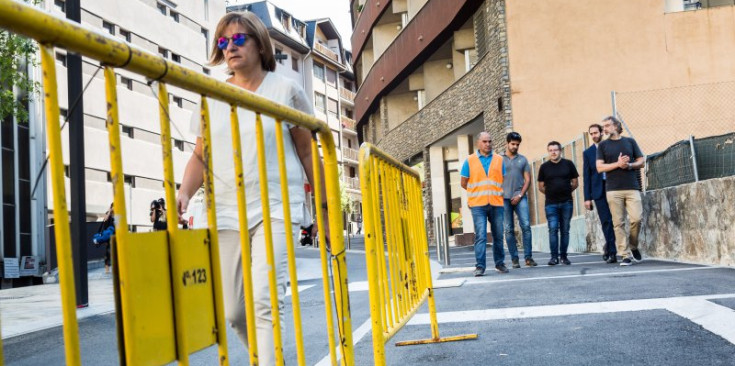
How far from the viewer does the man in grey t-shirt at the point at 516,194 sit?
1170 centimetres

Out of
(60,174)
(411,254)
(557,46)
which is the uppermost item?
(557,46)

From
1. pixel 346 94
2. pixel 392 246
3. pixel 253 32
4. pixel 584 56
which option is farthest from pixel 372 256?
pixel 346 94

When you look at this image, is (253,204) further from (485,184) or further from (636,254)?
(636,254)

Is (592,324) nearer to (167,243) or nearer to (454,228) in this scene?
(167,243)

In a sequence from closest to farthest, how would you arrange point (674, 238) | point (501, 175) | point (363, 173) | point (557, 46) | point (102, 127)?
point (363, 173)
point (501, 175)
point (674, 238)
point (557, 46)
point (102, 127)

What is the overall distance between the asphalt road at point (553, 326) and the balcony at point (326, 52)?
61628mm

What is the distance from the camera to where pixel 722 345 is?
4.66 metres

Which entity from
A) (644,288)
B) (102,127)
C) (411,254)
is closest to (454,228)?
(102,127)

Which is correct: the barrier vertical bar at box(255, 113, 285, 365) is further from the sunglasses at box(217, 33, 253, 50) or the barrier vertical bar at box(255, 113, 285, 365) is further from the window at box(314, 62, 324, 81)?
the window at box(314, 62, 324, 81)

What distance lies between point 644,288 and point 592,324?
2060 mm

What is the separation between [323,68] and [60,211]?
233 ft

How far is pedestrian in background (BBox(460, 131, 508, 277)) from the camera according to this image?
10367mm

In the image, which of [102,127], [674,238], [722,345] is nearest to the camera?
[722,345]

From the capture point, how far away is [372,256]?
410 centimetres
